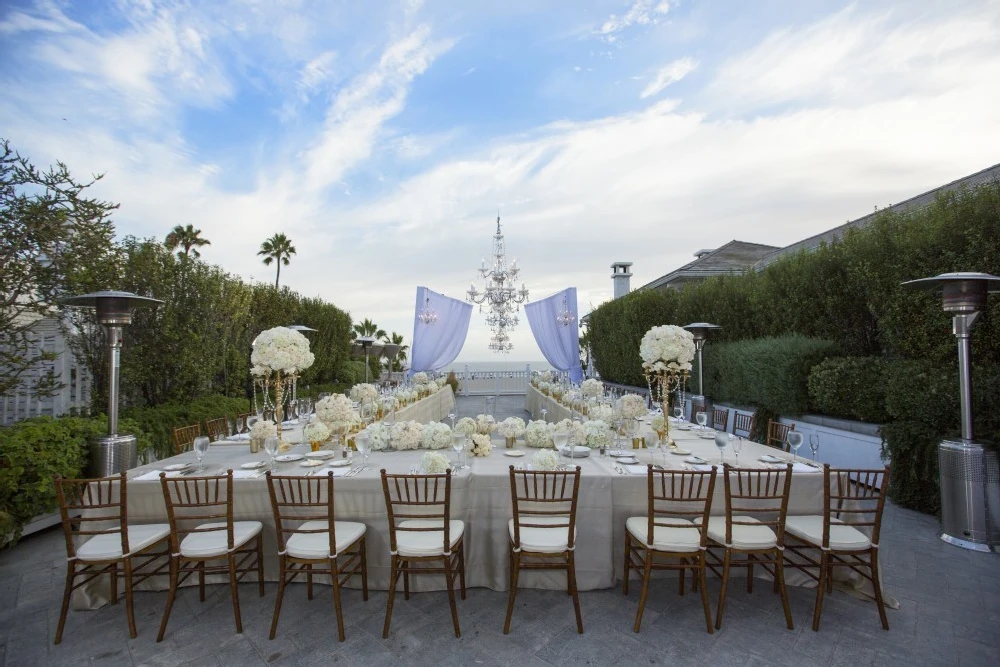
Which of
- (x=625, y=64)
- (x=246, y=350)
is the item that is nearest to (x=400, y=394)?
(x=246, y=350)

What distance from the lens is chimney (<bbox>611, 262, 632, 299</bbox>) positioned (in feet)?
43.6

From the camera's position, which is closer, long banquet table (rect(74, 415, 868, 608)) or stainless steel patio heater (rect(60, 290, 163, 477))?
long banquet table (rect(74, 415, 868, 608))

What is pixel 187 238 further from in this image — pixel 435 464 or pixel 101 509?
pixel 435 464

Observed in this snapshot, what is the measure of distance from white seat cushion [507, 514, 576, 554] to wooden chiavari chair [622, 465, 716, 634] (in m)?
0.39

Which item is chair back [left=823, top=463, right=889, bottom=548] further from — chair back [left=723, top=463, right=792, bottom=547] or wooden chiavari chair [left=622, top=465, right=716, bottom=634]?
wooden chiavari chair [left=622, top=465, right=716, bottom=634]

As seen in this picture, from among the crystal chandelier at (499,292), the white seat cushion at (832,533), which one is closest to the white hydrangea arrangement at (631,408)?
the white seat cushion at (832,533)

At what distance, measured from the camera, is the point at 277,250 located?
20406 millimetres

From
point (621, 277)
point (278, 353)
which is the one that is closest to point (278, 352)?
point (278, 353)

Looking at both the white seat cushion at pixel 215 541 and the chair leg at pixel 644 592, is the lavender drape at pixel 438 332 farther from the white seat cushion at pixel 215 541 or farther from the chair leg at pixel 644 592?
the chair leg at pixel 644 592

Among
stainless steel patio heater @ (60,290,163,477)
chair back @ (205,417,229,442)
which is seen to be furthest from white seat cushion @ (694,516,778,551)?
stainless steel patio heater @ (60,290,163,477)

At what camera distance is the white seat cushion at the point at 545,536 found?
2.21m

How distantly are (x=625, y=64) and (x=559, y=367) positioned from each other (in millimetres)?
8518

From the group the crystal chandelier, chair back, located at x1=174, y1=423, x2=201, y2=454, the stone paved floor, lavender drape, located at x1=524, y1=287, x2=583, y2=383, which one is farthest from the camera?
lavender drape, located at x1=524, y1=287, x2=583, y2=383

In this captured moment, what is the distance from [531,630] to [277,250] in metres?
21.7
